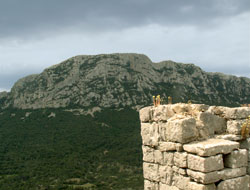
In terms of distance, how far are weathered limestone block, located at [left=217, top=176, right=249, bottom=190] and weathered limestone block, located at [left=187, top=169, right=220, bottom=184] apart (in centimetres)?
15

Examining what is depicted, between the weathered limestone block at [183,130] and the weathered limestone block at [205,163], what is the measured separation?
0.36m

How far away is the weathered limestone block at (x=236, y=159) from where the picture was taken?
16.4 ft

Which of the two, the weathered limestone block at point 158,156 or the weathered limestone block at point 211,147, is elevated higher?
the weathered limestone block at point 211,147

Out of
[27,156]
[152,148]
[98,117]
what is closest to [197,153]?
[152,148]

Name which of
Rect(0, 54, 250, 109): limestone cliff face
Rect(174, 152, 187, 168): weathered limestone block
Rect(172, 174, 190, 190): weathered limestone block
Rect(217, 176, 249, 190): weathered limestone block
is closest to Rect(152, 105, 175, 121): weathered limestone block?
Rect(174, 152, 187, 168): weathered limestone block

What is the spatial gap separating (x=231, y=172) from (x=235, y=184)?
233 millimetres

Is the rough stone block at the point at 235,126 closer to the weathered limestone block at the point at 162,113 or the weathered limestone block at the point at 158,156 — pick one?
the weathered limestone block at the point at 162,113

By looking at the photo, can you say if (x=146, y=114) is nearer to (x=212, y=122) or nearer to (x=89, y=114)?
(x=212, y=122)

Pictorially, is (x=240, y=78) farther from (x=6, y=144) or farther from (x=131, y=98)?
(x=6, y=144)

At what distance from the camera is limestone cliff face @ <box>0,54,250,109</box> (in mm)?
75875

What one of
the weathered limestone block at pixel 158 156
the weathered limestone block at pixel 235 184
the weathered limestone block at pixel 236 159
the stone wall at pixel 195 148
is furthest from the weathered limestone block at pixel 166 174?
the weathered limestone block at pixel 236 159

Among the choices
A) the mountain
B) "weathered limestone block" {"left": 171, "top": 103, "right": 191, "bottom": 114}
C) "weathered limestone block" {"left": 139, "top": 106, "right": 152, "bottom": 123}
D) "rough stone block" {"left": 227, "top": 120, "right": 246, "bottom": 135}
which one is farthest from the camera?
the mountain

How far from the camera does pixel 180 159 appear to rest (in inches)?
198

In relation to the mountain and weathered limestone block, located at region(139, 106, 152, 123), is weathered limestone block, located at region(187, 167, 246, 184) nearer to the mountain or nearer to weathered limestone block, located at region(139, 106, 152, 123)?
weathered limestone block, located at region(139, 106, 152, 123)
